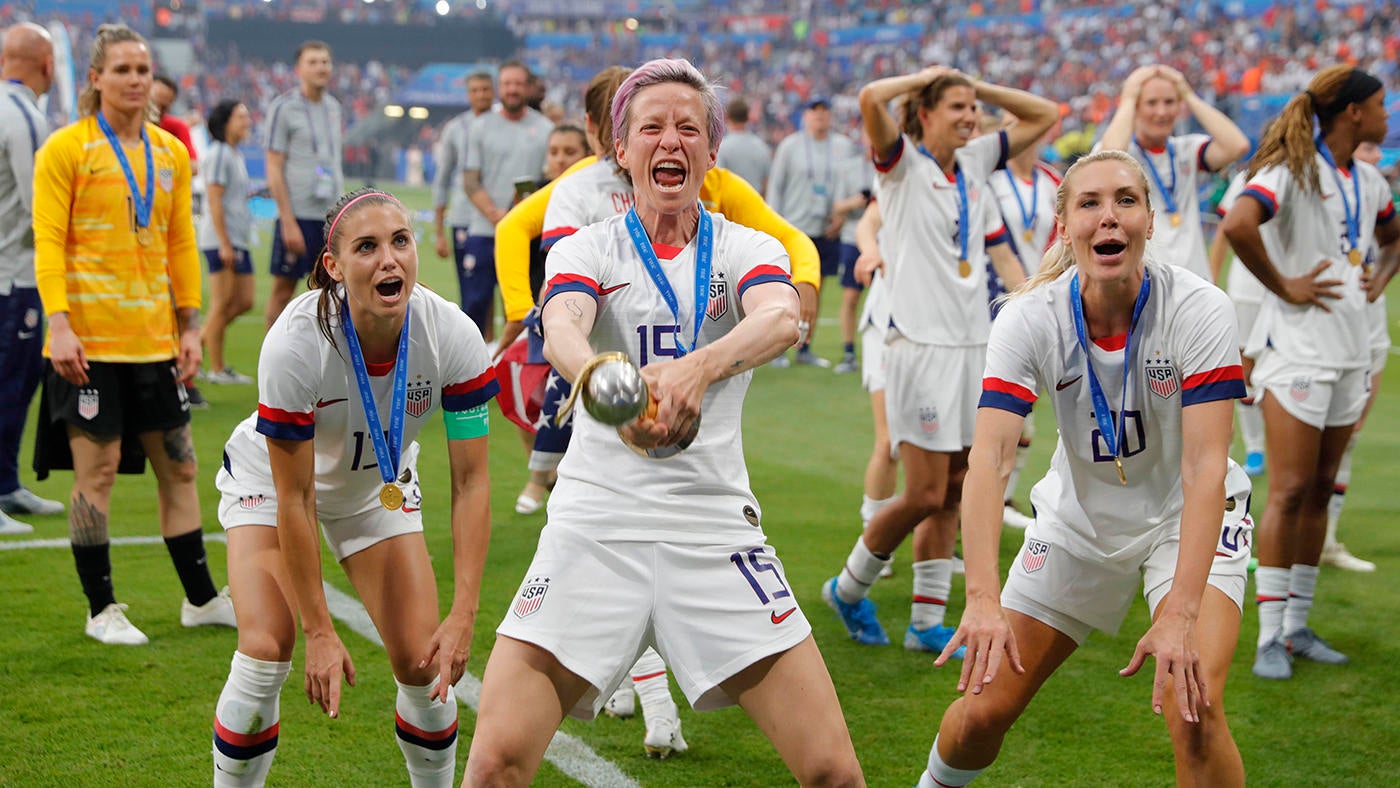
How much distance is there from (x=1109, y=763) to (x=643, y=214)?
8.75ft

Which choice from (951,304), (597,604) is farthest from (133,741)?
(951,304)

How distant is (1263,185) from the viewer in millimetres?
5699

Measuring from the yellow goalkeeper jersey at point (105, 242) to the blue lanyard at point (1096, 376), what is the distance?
13.0 ft

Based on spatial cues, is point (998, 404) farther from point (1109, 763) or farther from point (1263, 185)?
point (1263, 185)

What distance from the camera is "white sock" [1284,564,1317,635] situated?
5.77 metres

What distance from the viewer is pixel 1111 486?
3.74 m

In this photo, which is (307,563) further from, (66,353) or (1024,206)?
(1024,206)

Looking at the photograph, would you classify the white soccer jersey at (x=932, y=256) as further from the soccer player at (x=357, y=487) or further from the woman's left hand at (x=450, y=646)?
the woman's left hand at (x=450, y=646)

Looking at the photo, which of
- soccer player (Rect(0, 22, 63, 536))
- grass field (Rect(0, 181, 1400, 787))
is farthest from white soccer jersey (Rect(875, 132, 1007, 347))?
soccer player (Rect(0, 22, 63, 536))

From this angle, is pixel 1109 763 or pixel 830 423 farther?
pixel 830 423

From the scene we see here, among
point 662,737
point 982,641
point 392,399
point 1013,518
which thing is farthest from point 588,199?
point 1013,518

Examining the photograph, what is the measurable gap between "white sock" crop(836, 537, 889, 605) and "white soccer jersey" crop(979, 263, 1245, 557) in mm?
1850

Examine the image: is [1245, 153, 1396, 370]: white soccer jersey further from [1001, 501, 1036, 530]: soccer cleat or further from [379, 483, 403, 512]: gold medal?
[379, 483, 403, 512]: gold medal

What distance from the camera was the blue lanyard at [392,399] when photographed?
3.68m
